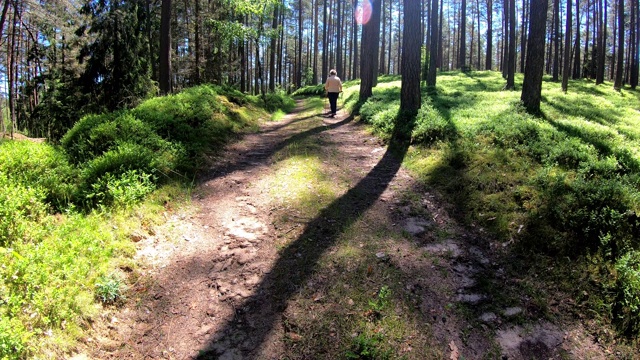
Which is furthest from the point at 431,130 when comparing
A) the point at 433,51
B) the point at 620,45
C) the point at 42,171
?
the point at 620,45

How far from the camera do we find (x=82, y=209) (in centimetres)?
506

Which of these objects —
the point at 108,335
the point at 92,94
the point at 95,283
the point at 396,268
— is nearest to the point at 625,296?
the point at 396,268

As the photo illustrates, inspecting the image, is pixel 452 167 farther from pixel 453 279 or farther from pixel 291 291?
pixel 291 291

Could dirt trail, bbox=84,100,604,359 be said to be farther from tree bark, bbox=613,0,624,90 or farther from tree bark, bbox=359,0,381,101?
tree bark, bbox=613,0,624,90

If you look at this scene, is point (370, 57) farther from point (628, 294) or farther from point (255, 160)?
point (628, 294)

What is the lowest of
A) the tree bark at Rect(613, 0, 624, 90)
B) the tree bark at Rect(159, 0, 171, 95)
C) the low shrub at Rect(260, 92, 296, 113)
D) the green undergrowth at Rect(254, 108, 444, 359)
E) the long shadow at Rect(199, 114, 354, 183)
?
the green undergrowth at Rect(254, 108, 444, 359)

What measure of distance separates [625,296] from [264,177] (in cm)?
569

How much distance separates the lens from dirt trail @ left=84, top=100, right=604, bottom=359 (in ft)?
11.4

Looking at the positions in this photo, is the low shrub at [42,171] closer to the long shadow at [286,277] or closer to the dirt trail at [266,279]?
the dirt trail at [266,279]

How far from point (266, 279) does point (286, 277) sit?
0.24 metres

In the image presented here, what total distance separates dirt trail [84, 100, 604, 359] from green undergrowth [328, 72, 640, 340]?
494 mm

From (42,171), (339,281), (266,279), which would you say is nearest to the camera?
(339,281)

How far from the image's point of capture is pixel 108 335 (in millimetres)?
3451

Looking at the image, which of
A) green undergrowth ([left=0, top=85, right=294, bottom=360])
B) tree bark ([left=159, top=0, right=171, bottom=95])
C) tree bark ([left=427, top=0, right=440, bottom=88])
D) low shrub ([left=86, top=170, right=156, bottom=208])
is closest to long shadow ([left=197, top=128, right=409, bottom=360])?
green undergrowth ([left=0, top=85, right=294, bottom=360])
